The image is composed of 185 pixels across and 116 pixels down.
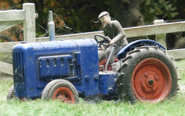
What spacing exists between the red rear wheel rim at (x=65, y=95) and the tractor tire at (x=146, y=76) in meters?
0.88

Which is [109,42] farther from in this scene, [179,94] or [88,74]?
[179,94]

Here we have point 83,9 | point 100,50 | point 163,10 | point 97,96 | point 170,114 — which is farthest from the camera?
point 83,9

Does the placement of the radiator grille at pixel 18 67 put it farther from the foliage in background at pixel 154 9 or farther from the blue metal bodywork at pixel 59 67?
the foliage in background at pixel 154 9

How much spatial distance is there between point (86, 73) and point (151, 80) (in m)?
1.03

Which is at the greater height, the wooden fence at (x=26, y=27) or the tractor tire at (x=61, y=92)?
the wooden fence at (x=26, y=27)

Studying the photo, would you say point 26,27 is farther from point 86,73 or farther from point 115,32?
point 86,73

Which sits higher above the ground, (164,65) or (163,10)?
(163,10)

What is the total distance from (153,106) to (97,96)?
100 centimetres

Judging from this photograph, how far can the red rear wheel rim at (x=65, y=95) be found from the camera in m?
6.55

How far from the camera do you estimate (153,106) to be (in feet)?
22.0

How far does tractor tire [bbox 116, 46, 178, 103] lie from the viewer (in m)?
7.06

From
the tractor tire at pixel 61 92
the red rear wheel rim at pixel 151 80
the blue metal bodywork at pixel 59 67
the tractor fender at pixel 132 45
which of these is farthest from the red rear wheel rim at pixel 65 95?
the tractor fender at pixel 132 45

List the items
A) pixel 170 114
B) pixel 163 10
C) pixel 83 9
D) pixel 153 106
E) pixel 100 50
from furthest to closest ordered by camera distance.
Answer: pixel 83 9, pixel 163 10, pixel 100 50, pixel 153 106, pixel 170 114

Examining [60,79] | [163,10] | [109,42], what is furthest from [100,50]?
[163,10]
